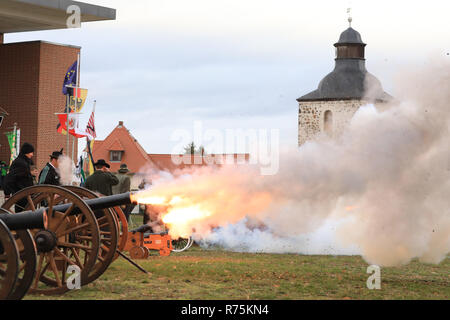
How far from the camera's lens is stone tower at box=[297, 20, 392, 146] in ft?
169

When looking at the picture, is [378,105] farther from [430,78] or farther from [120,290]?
[120,290]

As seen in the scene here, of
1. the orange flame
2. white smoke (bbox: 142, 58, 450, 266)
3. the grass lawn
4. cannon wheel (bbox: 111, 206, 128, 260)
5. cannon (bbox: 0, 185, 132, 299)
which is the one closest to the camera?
cannon (bbox: 0, 185, 132, 299)

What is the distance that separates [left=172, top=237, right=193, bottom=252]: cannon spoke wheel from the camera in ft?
55.2

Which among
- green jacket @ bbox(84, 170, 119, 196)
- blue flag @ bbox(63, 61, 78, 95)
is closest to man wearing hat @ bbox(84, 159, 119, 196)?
green jacket @ bbox(84, 170, 119, 196)

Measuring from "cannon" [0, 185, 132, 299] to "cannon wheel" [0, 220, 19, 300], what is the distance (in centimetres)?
9

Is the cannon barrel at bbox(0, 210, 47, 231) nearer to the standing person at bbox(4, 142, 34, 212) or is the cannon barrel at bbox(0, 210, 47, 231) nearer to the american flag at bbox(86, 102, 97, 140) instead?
the standing person at bbox(4, 142, 34, 212)

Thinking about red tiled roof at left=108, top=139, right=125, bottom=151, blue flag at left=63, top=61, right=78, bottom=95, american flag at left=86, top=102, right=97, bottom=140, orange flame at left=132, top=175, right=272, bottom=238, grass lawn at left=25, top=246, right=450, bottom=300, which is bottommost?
grass lawn at left=25, top=246, right=450, bottom=300

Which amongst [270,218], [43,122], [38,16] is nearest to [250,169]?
[270,218]

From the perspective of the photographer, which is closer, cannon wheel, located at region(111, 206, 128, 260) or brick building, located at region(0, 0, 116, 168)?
cannon wheel, located at region(111, 206, 128, 260)

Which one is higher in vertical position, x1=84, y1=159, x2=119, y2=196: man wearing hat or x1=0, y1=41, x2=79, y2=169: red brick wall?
x1=0, y1=41, x2=79, y2=169: red brick wall

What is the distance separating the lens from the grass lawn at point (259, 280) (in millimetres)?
9961

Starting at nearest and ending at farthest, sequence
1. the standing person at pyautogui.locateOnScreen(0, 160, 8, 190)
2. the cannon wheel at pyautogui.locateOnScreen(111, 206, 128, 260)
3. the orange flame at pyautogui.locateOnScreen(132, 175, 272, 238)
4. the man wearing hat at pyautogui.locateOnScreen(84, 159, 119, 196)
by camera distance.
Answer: the orange flame at pyautogui.locateOnScreen(132, 175, 272, 238) < the cannon wheel at pyautogui.locateOnScreen(111, 206, 128, 260) < the man wearing hat at pyautogui.locateOnScreen(84, 159, 119, 196) < the standing person at pyautogui.locateOnScreen(0, 160, 8, 190)

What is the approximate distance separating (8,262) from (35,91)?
2693 cm

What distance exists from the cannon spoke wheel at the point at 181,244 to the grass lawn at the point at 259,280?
5.08 ft
